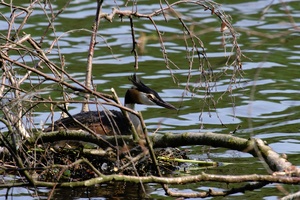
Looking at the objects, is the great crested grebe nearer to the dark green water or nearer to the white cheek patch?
the white cheek patch

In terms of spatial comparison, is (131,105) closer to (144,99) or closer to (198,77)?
→ (144,99)

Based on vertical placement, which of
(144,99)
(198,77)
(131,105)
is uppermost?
(198,77)

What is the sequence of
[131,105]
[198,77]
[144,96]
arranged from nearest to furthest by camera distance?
[144,96] < [131,105] < [198,77]

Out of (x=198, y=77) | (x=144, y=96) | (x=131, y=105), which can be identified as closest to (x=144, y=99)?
(x=144, y=96)

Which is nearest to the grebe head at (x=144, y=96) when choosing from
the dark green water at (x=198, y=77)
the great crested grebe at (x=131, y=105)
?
the great crested grebe at (x=131, y=105)

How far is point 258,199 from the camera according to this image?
6.91m

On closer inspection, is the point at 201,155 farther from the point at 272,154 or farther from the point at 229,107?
the point at 272,154

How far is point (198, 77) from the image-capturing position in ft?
30.7

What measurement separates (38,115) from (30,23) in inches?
169

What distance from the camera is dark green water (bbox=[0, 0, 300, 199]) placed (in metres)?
8.18

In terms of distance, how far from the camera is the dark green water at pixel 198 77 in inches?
322

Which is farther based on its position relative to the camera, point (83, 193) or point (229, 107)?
point (229, 107)

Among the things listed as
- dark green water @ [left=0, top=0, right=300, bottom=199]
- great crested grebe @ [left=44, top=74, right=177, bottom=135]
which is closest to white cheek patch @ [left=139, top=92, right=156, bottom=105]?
great crested grebe @ [left=44, top=74, right=177, bottom=135]

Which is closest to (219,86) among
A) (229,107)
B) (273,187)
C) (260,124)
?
(229,107)
